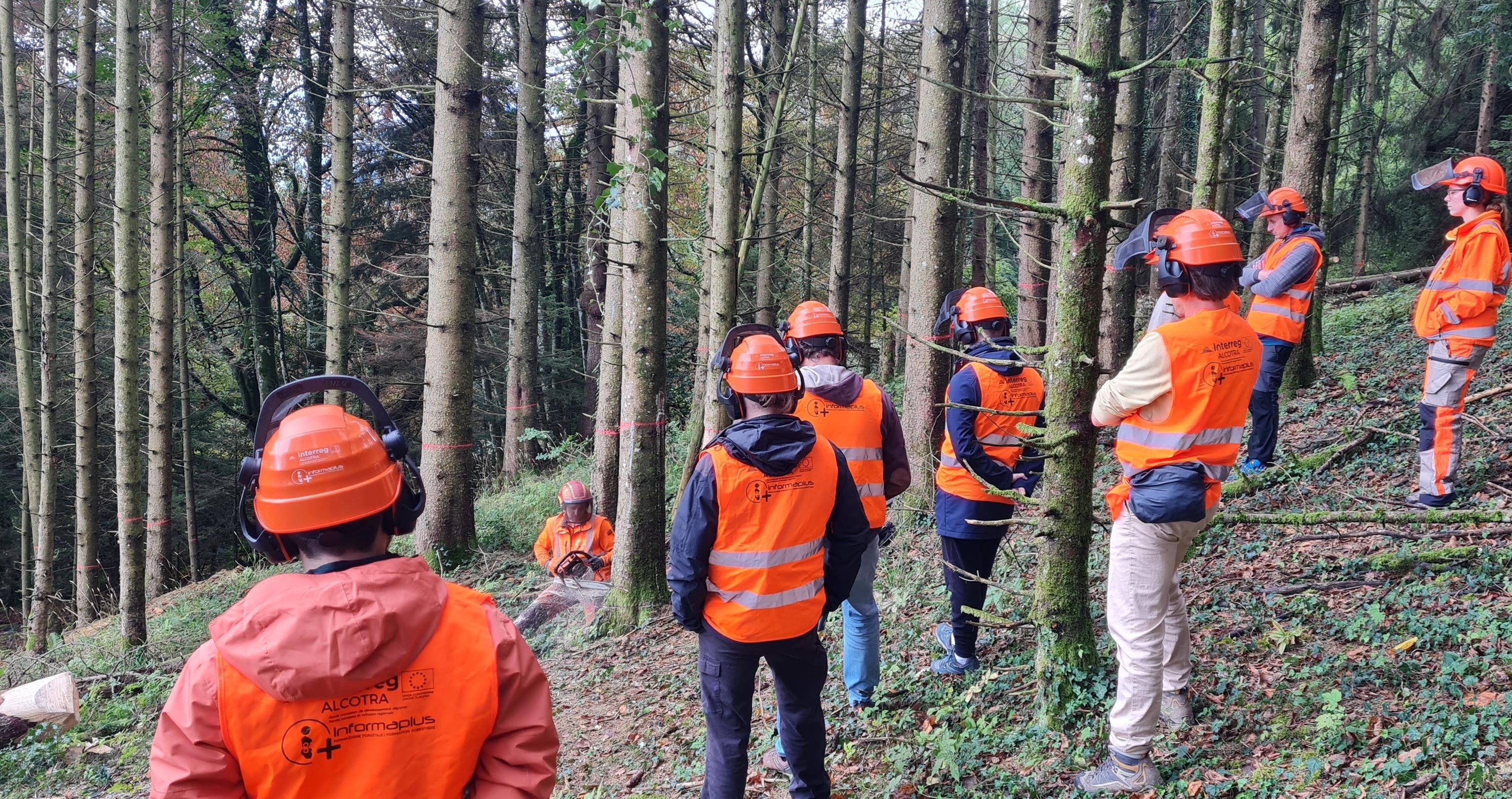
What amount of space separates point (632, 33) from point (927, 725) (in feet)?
18.9

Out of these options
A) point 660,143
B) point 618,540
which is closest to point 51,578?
point 618,540

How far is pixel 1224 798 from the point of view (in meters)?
3.32

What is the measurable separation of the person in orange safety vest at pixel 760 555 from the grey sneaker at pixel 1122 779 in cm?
114

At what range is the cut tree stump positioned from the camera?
19.4 ft

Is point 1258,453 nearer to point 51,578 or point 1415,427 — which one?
point 1415,427

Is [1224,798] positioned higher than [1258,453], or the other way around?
[1258,453]

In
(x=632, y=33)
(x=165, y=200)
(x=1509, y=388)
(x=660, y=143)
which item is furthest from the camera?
(x=165, y=200)

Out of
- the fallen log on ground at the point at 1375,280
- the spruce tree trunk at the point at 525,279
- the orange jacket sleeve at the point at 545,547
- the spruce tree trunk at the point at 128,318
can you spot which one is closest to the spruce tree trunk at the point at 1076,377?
the orange jacket sleeve at the point at 545,547

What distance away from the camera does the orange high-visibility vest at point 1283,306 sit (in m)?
6.56

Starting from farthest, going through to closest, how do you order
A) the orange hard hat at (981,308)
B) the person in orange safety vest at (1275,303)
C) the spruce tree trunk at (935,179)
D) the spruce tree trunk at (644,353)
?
the spruce tree trunk at (935,179) < the person in orange safety vest at (1275,303) < the spruce tree trunk at (644,353) < the orange hard hat at (981,308)

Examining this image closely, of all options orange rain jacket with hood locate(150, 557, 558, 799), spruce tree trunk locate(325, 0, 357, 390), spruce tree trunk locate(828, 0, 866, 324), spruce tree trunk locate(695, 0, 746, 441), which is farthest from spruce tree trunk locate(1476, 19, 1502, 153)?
orange rain jacket with hood locate(150, 557, 558, 799)

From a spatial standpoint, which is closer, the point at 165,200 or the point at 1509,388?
the point at 1509,388

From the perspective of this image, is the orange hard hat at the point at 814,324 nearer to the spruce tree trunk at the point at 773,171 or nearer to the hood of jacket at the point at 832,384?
the hood of jacket at the point at 832,384

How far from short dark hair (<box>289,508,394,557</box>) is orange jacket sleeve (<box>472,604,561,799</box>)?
1.19ft
